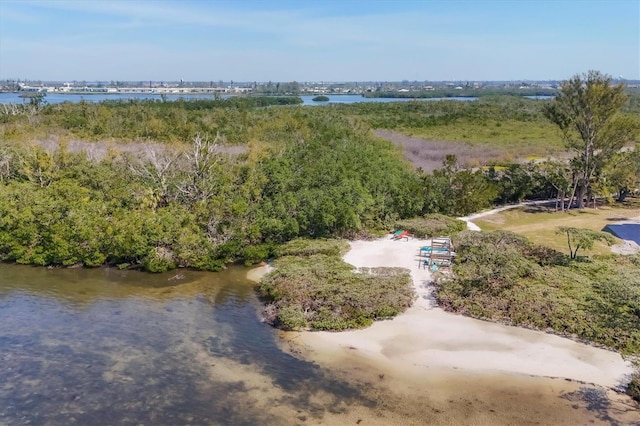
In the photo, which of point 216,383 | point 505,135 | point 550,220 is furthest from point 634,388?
point 505,135

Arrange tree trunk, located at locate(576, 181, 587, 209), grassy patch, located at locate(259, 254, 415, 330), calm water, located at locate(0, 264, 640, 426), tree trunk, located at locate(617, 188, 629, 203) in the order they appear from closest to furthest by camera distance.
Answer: calm water, located at locate(0, 264, 640, 426), grassy patch, located at locate(259, 254, 415, 330), tree trunk, located at locate(576, 181, 587, 209), tree trunk, located at locate(617, 188, 629, 203)

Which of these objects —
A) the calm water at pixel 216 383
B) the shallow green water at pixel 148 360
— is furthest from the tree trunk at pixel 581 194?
the shallow green water at pixel 148 360

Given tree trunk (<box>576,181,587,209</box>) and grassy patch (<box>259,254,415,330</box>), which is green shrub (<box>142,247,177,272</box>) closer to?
grassy patch (<box>259,254,415,330</box>)

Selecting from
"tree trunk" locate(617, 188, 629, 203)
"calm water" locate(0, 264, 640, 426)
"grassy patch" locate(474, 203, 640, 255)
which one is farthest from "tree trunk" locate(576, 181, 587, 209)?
"calm water" locate(0, 264, 640, 426)

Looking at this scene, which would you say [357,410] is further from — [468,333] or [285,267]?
[285,267]

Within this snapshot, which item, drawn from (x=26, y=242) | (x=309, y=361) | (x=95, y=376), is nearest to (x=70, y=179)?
(x=26, y=242)

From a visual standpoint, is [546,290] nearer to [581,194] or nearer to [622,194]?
[581,194]
